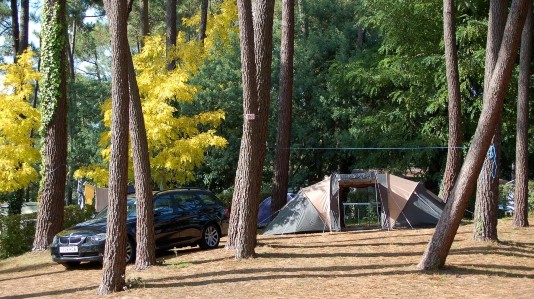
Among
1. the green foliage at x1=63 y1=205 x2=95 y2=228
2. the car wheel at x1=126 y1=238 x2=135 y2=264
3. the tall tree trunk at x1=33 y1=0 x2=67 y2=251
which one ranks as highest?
the tall tree trunk at x1=33 y1=0 x2=67 y2=251

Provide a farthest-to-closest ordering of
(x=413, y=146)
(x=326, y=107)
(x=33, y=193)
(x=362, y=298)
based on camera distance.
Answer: (x=33, y=193), (x=326, y=107), (x=413, y=146), (x=362, y=298)

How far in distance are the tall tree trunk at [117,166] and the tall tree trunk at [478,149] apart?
482 cm

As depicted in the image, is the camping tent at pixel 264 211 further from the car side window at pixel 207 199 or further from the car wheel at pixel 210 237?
the car wheel at pixel 210 237

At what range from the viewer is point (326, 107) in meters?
27.8

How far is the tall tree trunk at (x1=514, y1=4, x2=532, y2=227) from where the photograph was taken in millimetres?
17047

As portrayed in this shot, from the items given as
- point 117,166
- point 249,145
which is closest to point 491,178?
point 249,145

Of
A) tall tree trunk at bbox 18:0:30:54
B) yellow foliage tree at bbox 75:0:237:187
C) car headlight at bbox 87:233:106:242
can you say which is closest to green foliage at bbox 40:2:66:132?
yellow foliage tree at bbox 75:0:237:187

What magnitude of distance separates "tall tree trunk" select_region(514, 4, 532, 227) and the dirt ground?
2530 millimetres

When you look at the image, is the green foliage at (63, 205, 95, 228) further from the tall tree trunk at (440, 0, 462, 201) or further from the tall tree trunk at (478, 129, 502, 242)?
the tall tree trunk at (478, 129, 502, 242)

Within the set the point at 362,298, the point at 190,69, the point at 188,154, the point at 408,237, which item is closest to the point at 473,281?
the point at 362,298

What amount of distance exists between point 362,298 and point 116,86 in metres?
4.76

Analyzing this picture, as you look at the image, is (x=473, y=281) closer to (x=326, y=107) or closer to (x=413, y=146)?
(x=413, y=146)

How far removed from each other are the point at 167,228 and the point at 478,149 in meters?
6.81

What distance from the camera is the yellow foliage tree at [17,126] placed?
19875 mm
